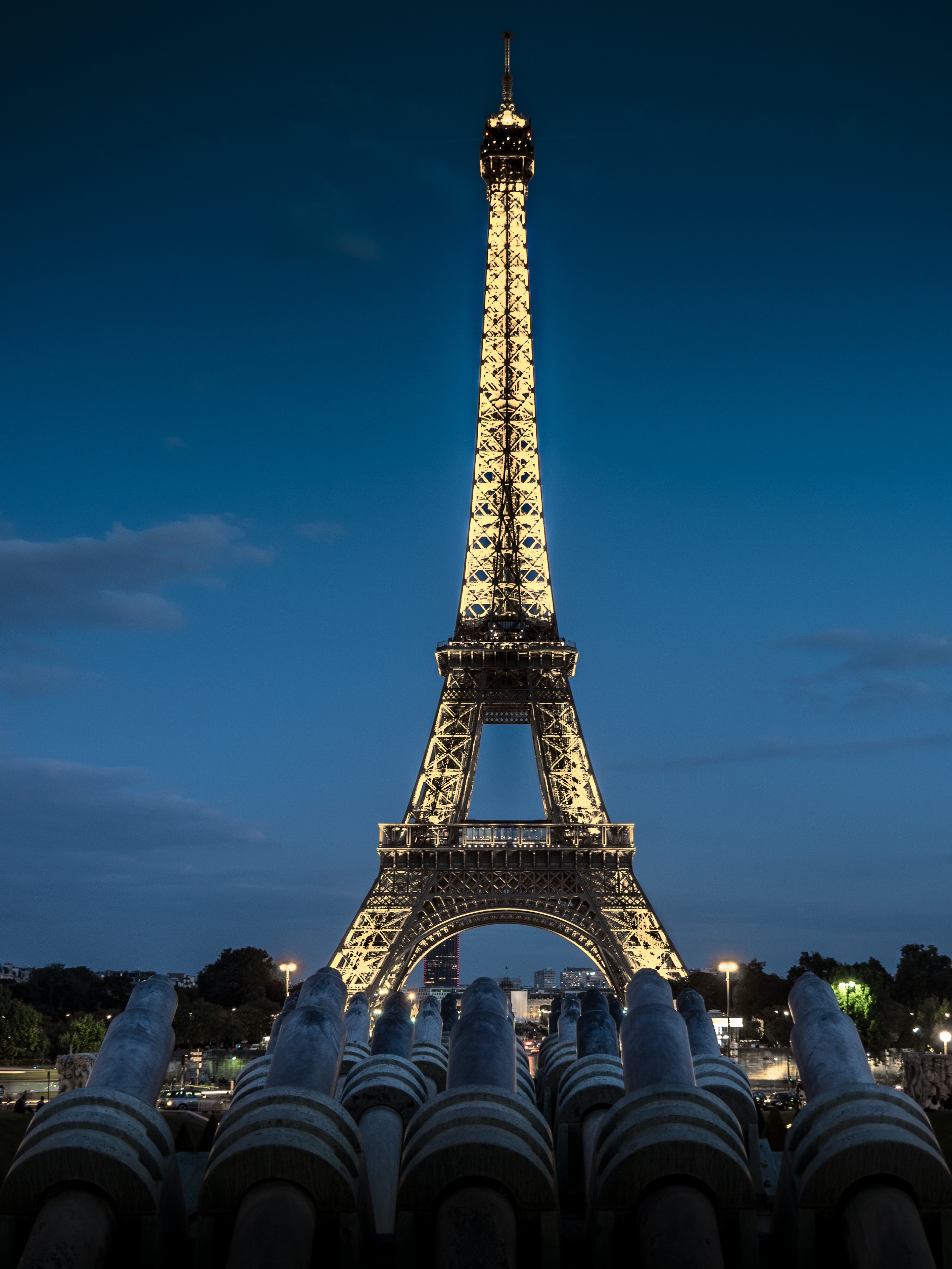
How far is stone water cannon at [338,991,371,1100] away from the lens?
19.6 meters

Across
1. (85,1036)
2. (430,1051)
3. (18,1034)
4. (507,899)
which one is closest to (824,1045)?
(430,1051)

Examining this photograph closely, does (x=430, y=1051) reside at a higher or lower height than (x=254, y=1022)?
lower

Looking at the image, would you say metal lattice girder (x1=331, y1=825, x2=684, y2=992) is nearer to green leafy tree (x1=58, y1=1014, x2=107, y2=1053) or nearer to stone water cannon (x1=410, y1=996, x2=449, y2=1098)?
green leafy tree (x1=58, y1=1014, x2=107, y2=1053)

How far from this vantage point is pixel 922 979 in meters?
108

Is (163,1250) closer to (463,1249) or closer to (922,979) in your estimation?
(463,1249)

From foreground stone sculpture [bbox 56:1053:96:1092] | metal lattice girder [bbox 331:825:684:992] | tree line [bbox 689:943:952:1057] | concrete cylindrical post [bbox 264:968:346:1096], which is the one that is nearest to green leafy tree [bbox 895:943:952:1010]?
tree line [bbox 689:943:952:1057]

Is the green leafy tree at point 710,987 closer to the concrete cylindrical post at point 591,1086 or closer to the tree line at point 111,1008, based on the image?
the tree line at point 111,1008

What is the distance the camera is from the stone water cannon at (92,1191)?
32.7ft

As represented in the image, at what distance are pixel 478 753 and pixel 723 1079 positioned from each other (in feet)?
164

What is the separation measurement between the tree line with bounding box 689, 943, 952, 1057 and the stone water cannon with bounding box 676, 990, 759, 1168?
142 feet

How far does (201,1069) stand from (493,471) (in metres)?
36.5

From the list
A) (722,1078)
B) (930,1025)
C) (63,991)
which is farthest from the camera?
(63,991)

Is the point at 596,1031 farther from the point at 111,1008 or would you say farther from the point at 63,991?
the point at 63,991

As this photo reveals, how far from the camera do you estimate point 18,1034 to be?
70.9 meters
